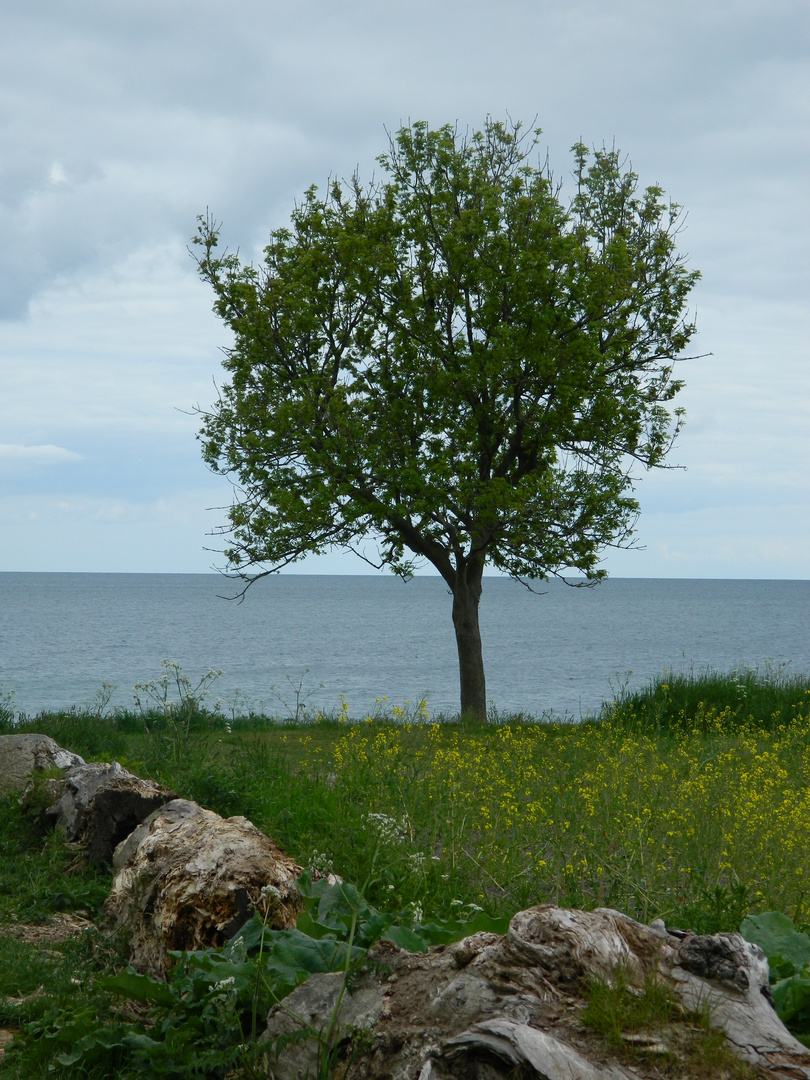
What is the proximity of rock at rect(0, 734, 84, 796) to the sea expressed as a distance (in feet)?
9.85

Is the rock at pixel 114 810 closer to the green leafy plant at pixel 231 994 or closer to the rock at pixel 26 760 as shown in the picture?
the rock at pixel 26 760

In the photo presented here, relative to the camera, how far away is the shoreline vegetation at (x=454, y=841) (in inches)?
187

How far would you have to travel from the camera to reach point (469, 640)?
15.7 m

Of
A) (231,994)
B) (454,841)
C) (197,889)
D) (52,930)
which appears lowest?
(52,930)

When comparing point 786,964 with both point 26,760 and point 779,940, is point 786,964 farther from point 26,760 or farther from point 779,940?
point 26,760

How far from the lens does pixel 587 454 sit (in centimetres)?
1570

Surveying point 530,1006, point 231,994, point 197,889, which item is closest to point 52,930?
point 197,889

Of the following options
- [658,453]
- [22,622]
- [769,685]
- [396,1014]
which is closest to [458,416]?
[658,453]

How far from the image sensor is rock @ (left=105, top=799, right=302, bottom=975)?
15.7 ft

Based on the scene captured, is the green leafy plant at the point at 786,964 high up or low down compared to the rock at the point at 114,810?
up

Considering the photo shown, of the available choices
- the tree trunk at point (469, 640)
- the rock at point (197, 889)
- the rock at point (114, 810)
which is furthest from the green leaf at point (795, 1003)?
the tree trunk at point (469, 640)

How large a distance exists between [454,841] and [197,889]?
81.2 inches

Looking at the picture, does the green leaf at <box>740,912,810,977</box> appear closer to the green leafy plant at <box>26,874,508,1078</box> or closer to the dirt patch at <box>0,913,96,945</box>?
the green leafy plant at <box>26,874,508,1078</box>

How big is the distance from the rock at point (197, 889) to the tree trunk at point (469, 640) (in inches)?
401
